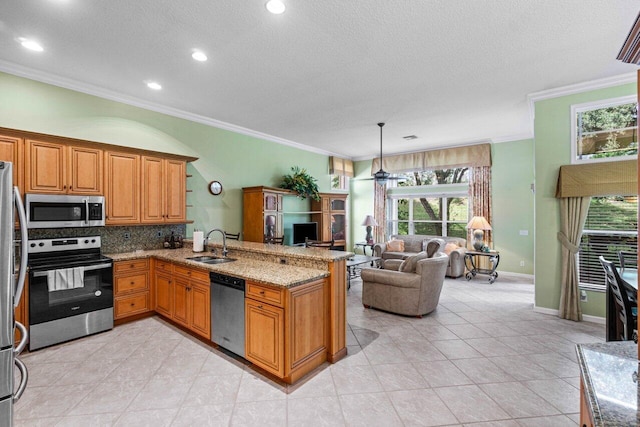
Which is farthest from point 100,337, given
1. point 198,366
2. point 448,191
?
point 448,191

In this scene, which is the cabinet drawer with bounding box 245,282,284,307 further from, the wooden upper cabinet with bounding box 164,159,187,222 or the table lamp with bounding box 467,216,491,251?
the table lamp with bounding box 467,216,491,251

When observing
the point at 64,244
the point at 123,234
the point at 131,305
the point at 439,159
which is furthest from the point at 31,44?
the point at 439,159

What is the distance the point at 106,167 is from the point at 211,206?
1789 millimetres

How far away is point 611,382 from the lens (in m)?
1.00

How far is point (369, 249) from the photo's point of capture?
8648mm

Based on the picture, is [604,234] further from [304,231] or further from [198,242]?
[198,242]

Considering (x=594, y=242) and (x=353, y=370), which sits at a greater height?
(x=594, y=242)

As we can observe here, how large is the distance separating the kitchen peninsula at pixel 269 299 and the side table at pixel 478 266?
4.41m

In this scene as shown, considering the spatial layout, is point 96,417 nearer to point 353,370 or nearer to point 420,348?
point 353,370

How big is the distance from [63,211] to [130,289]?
1220 millimetres

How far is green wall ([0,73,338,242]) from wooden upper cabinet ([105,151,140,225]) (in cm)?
46

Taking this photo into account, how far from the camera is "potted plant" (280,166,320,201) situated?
21.4 ft

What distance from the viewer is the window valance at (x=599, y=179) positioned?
3.59m

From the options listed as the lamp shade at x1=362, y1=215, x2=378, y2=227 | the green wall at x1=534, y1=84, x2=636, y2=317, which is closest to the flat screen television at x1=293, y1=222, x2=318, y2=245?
the lamp shade at x1=362, y1=215, x2=378, y2=227
